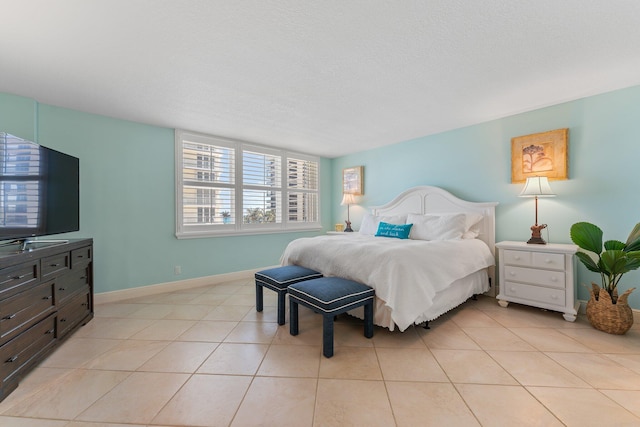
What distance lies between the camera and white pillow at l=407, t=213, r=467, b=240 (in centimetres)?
318

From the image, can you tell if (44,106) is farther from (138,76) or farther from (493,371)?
Answer: (493,371)

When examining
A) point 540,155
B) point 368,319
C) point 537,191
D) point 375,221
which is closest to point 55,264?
point 368,319

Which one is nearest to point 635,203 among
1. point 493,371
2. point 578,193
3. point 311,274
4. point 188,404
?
point 578,193

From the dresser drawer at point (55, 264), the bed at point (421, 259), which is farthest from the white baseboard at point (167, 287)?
the bed at point (421, 259)

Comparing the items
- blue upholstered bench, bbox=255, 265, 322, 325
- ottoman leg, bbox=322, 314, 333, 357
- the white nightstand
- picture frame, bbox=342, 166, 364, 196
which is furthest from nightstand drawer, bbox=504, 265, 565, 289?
picture frame, bbox=342, 166, 364, 196

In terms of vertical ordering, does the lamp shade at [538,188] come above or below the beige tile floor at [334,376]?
above

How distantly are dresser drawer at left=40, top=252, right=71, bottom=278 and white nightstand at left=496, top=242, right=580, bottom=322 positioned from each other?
14.0 ft

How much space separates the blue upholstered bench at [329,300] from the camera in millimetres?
1948

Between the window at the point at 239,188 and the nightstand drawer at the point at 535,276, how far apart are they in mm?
3324

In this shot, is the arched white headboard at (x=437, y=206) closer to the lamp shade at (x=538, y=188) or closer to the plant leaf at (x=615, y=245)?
the lamp shade at (x=538, y=188)

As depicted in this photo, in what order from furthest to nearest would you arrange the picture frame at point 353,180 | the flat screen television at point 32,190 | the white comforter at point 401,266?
1. the picture frame at point 353,180
2. the white comforter at point 401,266
3. the flat screen television at point 32,190

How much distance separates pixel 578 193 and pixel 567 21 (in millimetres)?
1968

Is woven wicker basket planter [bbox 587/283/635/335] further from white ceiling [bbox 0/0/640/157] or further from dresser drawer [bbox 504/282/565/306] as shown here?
white ceiling [bbox 0/0/640/157]

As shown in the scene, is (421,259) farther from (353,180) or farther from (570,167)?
(353,180)
